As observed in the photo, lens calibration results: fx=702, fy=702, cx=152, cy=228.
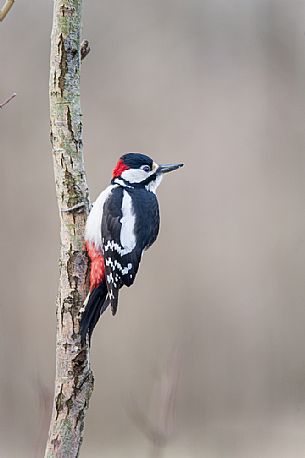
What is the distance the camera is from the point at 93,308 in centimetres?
132

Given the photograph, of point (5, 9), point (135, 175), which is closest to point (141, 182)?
point (135, 175)

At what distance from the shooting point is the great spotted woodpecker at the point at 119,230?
1.38m

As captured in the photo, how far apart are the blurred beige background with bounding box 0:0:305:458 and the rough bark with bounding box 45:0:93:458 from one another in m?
1.92

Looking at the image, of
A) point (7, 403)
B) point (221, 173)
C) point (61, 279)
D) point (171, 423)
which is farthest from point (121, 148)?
point (171, 423)

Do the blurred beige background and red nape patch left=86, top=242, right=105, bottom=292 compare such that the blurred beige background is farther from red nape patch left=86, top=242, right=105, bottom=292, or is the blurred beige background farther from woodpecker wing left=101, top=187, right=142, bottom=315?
red nape patch left=86, top=242, right=105, bottom=292

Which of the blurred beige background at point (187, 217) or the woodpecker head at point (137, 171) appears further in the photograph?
the blurred beige background at point (187, 217)

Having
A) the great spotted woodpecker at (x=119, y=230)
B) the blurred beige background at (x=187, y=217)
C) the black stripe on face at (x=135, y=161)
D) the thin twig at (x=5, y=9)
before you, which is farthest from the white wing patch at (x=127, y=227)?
the blurred beige background at (x=187, y=217)

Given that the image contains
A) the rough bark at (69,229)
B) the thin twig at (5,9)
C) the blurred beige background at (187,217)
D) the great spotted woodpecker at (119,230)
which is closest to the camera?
the thin twig at (5,9)

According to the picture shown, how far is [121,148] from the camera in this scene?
11.2ft

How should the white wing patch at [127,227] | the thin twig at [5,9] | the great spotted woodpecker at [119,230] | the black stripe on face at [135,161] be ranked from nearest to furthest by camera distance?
the thin twig at [5,9] < the great spotted woodpecker at [119,230] < the white wing patch at [127,227] < the black stripe on face at [135,161]

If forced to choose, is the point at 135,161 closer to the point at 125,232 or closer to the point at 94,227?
the point at 125,232

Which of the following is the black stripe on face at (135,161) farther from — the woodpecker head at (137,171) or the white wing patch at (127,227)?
the white wing patch at (127,227)

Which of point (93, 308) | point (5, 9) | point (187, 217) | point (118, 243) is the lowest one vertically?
point (93, 308)

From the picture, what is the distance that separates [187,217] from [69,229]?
A: 2.28 meters
